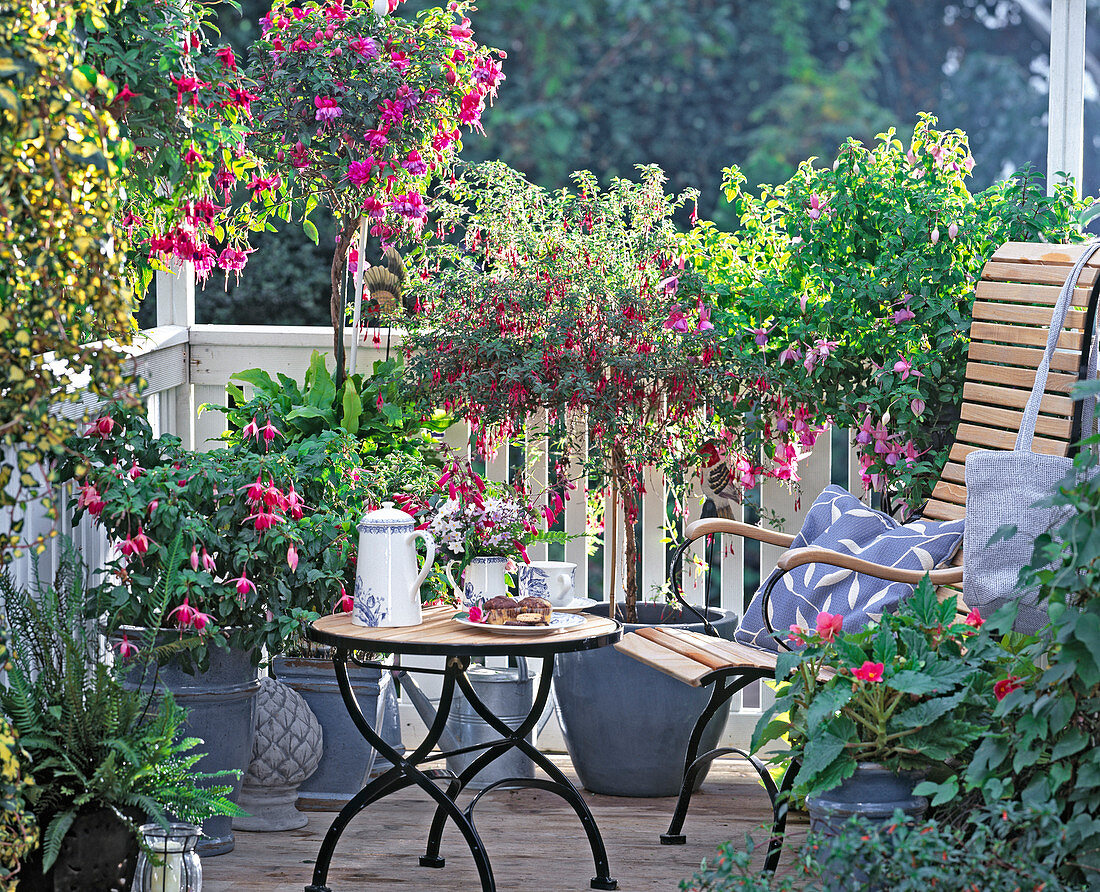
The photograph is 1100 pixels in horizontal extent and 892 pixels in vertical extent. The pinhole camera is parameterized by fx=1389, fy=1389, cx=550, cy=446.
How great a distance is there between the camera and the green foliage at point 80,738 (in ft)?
7.78

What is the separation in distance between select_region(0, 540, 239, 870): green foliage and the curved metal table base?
36 centimetres

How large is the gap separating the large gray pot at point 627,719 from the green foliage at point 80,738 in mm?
1206

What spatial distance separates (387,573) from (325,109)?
1253mm

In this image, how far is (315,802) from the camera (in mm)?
3479

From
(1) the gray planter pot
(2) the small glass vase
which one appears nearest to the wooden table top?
(2) the small glass vase

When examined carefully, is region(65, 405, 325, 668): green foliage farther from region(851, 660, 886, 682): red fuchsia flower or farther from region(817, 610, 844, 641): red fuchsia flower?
region(851, 660, 886, 682): red fuchsia flower

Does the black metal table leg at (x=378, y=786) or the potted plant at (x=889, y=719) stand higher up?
the potted plant at (x=889, y=719)

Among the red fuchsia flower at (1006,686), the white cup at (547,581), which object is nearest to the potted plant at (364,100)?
the white cup at (547,581)

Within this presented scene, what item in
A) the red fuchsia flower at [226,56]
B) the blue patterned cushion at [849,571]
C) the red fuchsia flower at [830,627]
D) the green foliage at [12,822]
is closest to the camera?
the green foliage at [12,822]

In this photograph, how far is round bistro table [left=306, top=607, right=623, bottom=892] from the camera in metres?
2.67

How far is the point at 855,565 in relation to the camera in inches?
114

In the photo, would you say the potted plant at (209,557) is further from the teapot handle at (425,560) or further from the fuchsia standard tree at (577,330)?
the fuchsia standard tree at (577,330)

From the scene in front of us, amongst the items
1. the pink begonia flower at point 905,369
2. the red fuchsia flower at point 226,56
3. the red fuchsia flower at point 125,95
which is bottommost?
the pink begonia flower at point 905,369

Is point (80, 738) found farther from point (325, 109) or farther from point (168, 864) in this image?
point (325, 109)
